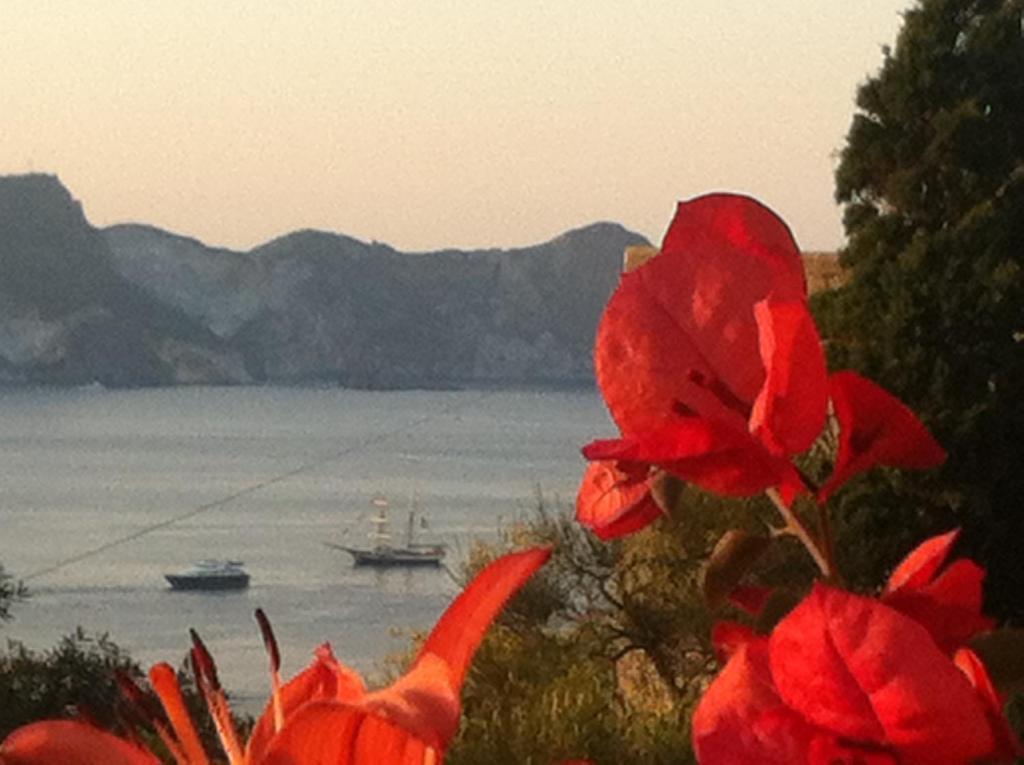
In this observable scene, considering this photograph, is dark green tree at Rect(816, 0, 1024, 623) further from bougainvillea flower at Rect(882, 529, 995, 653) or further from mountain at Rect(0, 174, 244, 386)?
mountain at Rect(0, 174, 244, 386)

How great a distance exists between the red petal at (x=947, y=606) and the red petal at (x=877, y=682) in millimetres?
35

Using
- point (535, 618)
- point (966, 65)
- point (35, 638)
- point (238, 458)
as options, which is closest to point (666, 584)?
point (535, 618)

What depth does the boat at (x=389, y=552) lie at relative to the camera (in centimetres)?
4812

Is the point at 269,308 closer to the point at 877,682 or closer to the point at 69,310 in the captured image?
the point at 69,310

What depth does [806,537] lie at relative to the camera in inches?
20.1

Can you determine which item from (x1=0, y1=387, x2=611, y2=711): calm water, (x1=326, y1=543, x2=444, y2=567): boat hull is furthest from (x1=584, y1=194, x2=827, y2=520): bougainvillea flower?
(x1=326, y1=543, x2=444, y2=567): boat hull

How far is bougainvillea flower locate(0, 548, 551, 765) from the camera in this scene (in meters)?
0.40

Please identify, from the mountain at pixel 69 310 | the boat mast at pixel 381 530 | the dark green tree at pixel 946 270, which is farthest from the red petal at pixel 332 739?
the mountain at pixel 69 310

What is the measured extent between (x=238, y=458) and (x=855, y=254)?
5391cm

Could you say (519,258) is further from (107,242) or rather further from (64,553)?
(64,553)

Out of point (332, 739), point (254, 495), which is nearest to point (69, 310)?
point (254, 495)

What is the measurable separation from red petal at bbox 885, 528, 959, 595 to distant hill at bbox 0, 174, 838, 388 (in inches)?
2733

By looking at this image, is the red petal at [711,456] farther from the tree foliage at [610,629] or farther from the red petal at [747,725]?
the tree foliage at [610,629]

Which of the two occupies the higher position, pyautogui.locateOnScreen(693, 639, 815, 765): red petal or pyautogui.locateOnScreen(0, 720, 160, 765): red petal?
pyautogui.locateOnScreen(693, 639, 815, 765): red petal
